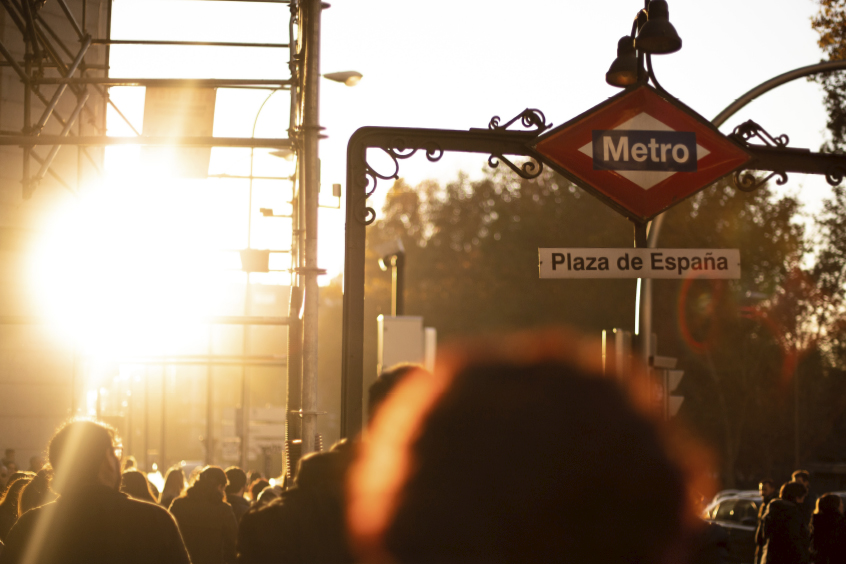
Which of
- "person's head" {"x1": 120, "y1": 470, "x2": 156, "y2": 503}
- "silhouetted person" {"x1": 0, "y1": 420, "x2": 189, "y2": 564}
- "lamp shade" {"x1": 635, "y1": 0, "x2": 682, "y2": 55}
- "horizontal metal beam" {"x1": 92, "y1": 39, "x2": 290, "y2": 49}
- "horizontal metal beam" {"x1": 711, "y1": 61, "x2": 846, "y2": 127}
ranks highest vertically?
"horizontal metal beam" {"x1": 92, "y1": 39, "x2": 290, "y2": 49}

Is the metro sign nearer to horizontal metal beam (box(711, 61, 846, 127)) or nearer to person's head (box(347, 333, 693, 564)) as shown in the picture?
horizontal metal beam (box(711, 61, 846, 127))

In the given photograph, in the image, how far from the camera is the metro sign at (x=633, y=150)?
19.4 feet

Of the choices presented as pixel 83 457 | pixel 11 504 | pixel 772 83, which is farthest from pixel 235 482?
pixel 772 83

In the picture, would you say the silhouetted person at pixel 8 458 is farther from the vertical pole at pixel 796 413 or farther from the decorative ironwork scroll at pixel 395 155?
the vertical pole at pixel 796 413

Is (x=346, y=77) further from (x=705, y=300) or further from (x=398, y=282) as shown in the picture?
(x=705, y=300)

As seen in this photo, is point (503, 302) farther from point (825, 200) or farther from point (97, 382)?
point (97, 382)

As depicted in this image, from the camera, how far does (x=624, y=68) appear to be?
6289 mm

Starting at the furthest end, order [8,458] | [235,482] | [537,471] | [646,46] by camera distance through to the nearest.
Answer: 1. [8,458]
2. [235,482]
3. [646,46]
4. [537,471]

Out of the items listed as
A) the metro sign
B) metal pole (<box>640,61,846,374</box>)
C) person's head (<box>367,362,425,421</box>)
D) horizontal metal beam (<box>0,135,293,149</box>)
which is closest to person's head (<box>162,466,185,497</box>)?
horizontal metal beam (<box>0,135,293,149</box>)

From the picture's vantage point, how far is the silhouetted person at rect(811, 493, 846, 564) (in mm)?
8914

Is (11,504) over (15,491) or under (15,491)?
under

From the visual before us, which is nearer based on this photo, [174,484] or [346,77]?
[174,484]

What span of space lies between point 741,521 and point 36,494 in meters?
15.1

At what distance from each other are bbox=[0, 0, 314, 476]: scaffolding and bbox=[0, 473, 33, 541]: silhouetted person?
176cm
